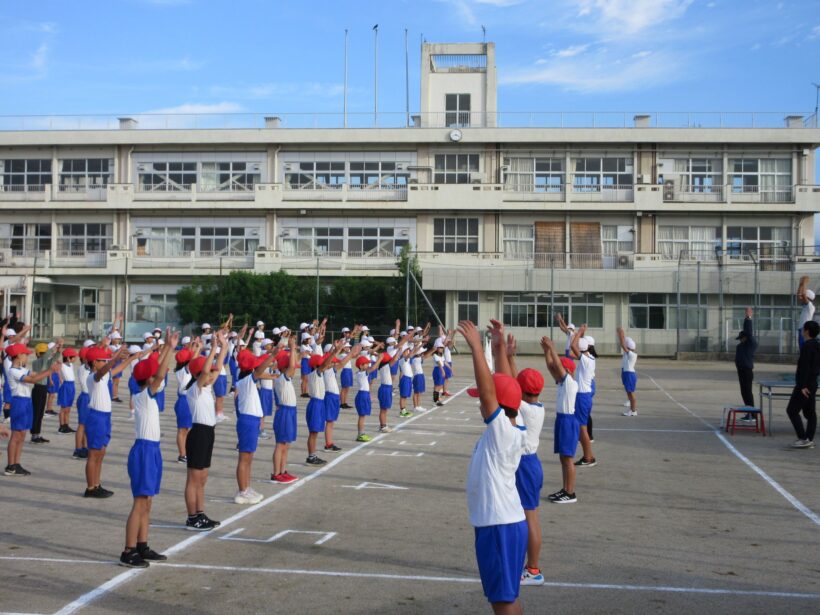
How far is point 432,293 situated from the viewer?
152ft

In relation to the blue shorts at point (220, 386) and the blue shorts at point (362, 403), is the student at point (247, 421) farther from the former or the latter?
the blue shorts at point (220, 386)

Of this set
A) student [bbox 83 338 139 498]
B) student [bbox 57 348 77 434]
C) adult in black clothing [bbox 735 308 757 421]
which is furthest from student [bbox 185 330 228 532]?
adult in black clothing [bbox 735 308 757 421]

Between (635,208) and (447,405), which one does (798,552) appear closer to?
(447,405)

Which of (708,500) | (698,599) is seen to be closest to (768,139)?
(708,500)

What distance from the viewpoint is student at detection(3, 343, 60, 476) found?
11.5 meters

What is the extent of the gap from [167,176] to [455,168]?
18243mm

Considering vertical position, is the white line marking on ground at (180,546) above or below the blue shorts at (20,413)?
below

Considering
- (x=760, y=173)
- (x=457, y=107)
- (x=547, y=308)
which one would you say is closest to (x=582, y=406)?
(x=547, y=308)

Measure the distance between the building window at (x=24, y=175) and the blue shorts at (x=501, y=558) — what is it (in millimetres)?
53107

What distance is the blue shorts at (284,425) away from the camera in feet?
36.0

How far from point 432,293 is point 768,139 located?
21.9m

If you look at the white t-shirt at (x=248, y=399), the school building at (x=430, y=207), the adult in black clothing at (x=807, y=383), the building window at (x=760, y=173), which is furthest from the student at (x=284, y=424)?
the building window at (x=760, y=173)

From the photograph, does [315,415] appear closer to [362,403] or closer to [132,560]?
[362,403]

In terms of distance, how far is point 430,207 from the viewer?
158ft
